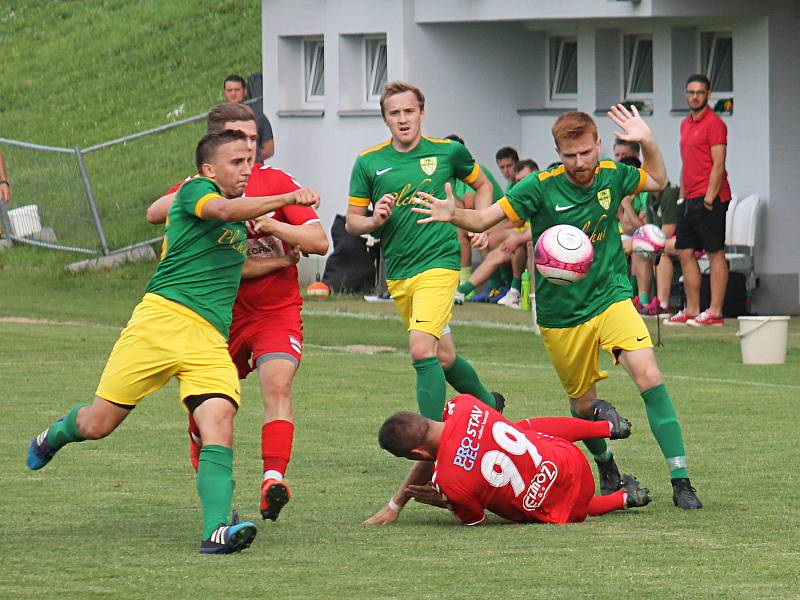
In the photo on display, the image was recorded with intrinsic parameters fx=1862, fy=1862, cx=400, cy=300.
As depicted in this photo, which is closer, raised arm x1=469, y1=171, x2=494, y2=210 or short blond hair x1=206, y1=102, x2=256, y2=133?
short blond hair x1=206, y1=102, x2=256, y2=133

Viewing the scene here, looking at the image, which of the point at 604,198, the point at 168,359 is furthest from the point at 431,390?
the point at 168,359

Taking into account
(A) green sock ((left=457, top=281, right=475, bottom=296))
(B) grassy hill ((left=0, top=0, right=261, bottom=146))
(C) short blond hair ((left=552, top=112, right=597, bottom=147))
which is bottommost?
(A) green sock ((left=457, top=281, right=475, bottom=296))

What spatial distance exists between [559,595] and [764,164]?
14.7m

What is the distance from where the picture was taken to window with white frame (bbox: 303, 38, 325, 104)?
2616 centimetres

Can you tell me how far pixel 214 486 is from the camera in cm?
780

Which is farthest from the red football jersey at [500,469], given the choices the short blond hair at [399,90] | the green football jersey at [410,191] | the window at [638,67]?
the window at [638,67]

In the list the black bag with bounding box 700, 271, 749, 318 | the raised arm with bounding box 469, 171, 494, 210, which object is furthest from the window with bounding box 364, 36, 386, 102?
the raised arm with bounding box 469, 171, 494, 210

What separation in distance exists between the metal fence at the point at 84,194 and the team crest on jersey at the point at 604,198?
18402mm

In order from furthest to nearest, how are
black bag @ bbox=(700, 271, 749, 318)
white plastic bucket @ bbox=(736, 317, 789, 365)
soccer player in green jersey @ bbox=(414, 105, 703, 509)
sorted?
1. black bag @ bbox=(700, 271, 749, 318)
2. white plastic bucket @ bbox=(736, 317, 789, 365)
3. soccer player in green jersey @ bbox=(414, 105, 703, 509)

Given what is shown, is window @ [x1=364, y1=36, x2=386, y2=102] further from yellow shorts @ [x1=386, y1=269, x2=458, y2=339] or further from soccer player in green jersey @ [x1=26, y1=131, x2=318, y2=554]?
soccer player in green jersey @ [x1=26, y1=131, x2=318, y2=554]

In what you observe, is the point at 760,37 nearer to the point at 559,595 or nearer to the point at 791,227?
the point at 791,227

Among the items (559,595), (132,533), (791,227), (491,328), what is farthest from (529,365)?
(559,595)

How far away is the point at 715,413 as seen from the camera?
42.5 feet

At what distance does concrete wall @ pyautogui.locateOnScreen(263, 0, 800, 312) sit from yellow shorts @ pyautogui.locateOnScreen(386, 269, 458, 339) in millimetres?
10657
